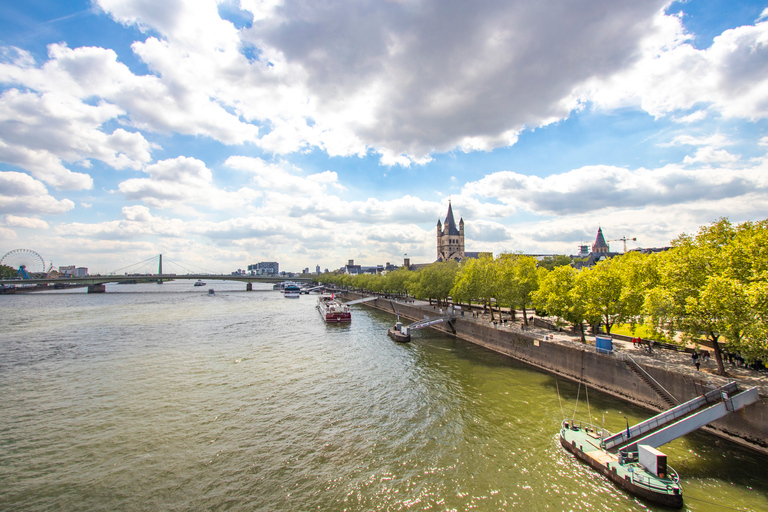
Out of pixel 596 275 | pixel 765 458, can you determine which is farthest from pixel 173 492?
pixel 596 275

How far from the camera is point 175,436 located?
63.4ft

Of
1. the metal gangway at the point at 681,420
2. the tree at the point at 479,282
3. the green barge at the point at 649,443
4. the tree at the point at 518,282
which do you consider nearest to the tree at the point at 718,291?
the metal gangway at the point at 681,420

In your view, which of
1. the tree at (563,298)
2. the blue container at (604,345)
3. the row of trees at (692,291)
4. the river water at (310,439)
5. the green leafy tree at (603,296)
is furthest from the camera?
the tree at (563,298)

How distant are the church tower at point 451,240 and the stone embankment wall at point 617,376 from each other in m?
110

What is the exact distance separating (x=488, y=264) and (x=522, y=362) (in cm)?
2054

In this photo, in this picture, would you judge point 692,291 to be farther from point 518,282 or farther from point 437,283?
point 437,283

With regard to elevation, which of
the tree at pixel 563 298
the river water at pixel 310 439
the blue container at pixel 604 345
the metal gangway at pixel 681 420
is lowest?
the river water at pixel 310 439

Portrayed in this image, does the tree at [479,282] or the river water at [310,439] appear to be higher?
the tree at [479,282]

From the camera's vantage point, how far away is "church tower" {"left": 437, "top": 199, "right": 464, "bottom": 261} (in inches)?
6009

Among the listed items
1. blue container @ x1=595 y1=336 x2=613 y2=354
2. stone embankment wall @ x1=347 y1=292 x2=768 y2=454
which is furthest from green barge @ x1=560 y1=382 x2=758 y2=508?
blue container @ x1=595 y1=336 x2=613 y2=354

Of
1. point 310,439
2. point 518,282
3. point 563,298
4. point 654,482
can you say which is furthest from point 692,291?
point 310,439

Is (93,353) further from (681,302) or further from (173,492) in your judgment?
(681,302)

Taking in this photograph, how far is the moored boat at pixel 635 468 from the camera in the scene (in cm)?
1348

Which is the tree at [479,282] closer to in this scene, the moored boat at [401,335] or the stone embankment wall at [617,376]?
the stone embankment wall at [617,376]
